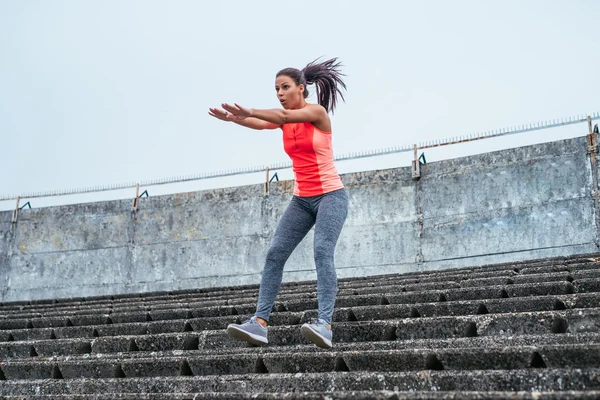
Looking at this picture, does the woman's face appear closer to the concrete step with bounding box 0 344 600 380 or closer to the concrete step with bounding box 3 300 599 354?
the concrete step with bounding box 3 300 599 354

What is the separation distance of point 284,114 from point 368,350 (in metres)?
1.20

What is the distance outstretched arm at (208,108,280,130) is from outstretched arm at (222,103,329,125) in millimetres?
71

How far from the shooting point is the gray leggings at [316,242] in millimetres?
3742

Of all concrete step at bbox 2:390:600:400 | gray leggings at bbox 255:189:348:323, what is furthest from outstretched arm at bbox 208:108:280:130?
concrete step at bbox 2:390:600:400

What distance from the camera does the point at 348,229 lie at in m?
10.7

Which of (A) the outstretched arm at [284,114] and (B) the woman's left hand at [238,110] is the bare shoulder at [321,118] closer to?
(A) the outstretched arm at [284,114]

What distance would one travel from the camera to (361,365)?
3.21m

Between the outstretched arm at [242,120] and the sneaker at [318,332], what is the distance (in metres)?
1.04

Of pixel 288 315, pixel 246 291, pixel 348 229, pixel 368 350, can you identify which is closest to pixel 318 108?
pixel 368 350

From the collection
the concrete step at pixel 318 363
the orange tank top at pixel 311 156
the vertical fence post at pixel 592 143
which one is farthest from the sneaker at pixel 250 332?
the vertical fence post at pixel 592 143

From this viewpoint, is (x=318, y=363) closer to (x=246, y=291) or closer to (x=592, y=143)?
(x=246, y=291)

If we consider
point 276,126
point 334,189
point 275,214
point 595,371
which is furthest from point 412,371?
point 275,214

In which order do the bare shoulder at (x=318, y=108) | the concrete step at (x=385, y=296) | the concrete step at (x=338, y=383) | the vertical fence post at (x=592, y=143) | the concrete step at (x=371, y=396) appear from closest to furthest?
the concrete step at (x=371, y=396), the concrete step at (x=338, y=383), the bare shoulder at (x=318, y=108), the concrete step at (x=385, y=296), the vertical fence post at (x=592, y=143)

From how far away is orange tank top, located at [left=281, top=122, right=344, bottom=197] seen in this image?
3.89 m
